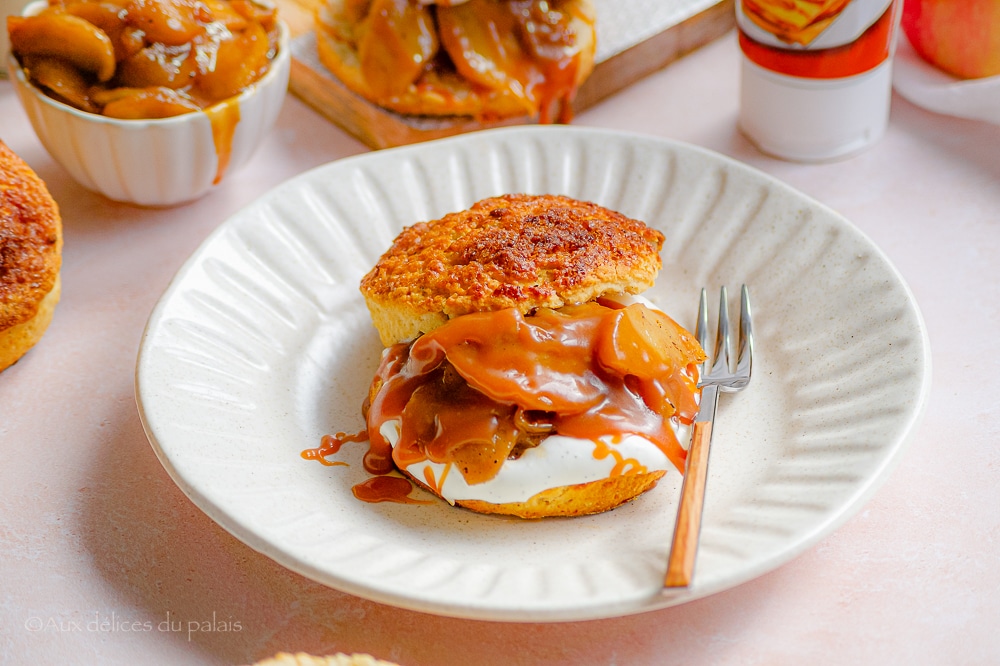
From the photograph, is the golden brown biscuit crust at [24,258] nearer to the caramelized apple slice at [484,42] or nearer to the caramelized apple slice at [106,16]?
the caramelized apple slice at [106,16]

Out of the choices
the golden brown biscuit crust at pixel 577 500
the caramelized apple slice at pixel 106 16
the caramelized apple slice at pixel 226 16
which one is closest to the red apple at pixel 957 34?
the golden brown biscuit crust at pixel 577 500

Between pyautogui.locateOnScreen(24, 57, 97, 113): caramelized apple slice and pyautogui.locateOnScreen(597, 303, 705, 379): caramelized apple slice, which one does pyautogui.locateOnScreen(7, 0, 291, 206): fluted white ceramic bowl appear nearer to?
pyautogui.locateOnScreen(24, 57, 97, 113): caramelized apple slice

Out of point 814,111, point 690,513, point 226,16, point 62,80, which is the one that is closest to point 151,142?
point 62,80

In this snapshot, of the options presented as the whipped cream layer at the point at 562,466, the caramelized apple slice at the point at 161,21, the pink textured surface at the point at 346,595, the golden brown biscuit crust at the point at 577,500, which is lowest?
the pink textured surface at the point at 346,595

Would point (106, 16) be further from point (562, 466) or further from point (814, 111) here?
point (814, 111)

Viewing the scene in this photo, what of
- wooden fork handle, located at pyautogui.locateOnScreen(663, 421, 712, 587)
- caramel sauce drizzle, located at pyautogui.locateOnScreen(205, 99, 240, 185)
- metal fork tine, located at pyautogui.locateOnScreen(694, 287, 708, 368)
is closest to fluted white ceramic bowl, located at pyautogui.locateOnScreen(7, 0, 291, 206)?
caramel sauce drizzle, located at pyautogui.locateOnScreen(205, 99, 240, 185)

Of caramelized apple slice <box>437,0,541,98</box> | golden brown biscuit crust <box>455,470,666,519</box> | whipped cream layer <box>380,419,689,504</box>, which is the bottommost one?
golden brown biscuit crust <box>455,470,666,519</box>

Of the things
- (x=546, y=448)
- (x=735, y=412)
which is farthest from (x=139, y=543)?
(x=735, y=412)
